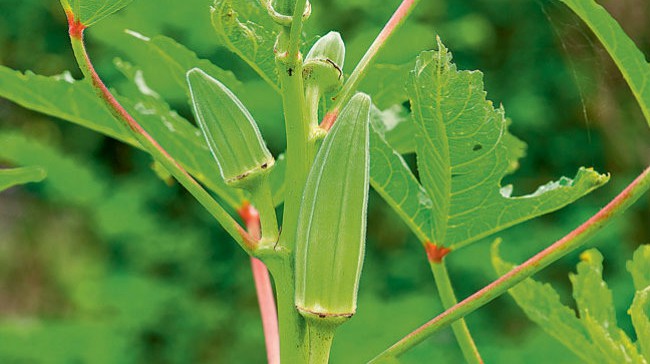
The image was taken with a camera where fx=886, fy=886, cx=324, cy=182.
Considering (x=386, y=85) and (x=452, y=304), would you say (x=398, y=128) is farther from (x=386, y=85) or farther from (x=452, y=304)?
(x=452, y=304)

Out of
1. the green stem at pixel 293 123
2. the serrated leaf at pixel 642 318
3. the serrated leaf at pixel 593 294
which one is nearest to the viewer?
the green stem at pixel 293 123

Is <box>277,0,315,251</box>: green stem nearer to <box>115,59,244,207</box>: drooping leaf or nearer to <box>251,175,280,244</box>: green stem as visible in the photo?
<box>251,175,280,244</box>: green stem

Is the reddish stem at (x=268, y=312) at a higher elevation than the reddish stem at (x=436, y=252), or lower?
lower

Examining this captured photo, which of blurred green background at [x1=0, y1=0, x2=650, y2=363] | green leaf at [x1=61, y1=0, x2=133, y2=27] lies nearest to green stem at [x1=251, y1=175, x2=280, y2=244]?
green leaf at [x1=61, y1=0, x2=133, y2=27]

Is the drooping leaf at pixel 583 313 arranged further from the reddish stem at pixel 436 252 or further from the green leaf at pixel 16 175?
the green leaf at pixel 16 175

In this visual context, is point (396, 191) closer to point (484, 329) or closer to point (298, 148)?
point (298, 148)

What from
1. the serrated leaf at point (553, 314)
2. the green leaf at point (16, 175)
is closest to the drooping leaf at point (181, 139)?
the green leaf at point (16, 175)
